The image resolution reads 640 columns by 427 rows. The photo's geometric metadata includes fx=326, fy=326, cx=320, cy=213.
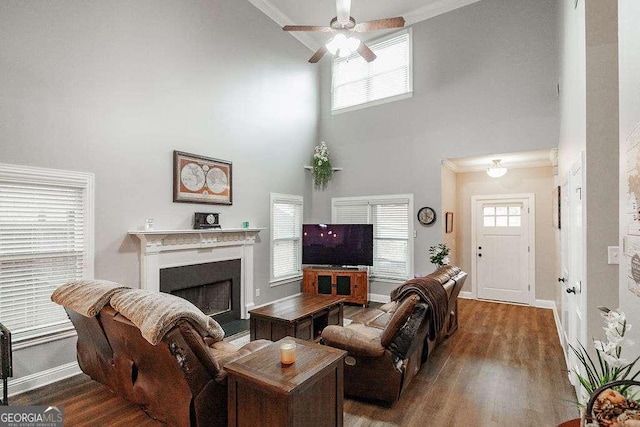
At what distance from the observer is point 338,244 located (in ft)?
19.3

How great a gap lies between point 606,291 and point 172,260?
4.27 meters

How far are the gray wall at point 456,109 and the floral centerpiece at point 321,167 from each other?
191 millimetres

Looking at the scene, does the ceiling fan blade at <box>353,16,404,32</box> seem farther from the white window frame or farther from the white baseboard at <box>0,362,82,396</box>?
the white baseboard at <box>0,362,82,396</box>

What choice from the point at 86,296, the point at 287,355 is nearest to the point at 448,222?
the point at 287,355

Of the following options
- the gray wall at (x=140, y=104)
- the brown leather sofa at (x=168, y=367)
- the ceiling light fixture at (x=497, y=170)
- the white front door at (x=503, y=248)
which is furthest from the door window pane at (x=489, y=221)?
the brown leather sofa at (x=168, y=367)

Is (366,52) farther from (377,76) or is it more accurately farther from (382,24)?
(377,76)

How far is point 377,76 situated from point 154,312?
5.86 m

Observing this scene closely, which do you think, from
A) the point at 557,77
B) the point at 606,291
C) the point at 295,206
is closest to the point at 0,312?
the point at 295,206

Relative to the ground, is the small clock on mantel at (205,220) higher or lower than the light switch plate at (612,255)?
higher

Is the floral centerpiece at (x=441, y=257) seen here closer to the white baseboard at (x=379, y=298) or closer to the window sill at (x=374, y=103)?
the white baseboard at (x=379, y=298)

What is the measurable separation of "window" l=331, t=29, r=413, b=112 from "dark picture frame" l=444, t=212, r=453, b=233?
231 cm

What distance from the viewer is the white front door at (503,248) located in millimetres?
5914

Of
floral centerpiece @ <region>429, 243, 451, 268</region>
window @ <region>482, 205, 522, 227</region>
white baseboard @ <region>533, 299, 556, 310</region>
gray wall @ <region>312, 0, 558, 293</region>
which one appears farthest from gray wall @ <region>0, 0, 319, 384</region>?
white baseboard @ <region>533, 299, 556, 310</region>

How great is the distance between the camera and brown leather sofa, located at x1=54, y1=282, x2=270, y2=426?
6.34 ft
